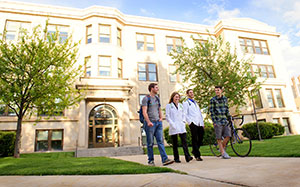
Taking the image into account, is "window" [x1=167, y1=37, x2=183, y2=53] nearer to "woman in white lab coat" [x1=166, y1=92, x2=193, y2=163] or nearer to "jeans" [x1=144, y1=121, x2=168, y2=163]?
"woman in white lab coat" [x1=166, y1=92, x2=193, y2=163]

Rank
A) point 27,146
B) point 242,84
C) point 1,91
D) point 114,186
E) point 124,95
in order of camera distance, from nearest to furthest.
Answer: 1. point 114,186
2. point 1,91
3. point 242,84
4. point 27,146
5. point 124,95

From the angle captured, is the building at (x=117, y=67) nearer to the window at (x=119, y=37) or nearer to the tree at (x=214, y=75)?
the window at (x=119, y=37)

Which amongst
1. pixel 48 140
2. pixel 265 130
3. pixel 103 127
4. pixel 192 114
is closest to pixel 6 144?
pixel 48 140

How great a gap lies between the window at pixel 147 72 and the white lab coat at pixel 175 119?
1527 cm

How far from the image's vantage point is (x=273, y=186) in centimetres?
210

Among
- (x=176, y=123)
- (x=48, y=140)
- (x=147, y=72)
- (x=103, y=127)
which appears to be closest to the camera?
(x=176, y=123)

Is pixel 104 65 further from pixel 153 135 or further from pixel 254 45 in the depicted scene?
pixel 254 45

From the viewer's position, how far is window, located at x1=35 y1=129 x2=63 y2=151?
1686cm

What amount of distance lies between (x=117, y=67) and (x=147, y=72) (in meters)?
3.55

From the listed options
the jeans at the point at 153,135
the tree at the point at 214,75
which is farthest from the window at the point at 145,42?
the jeans at the point at 153,135

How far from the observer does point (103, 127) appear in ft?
57.9

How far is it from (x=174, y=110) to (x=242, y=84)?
31.6 feet

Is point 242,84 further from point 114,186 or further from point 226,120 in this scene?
point 114,186

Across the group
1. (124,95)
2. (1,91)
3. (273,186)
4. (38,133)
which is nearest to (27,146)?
(38,133)
